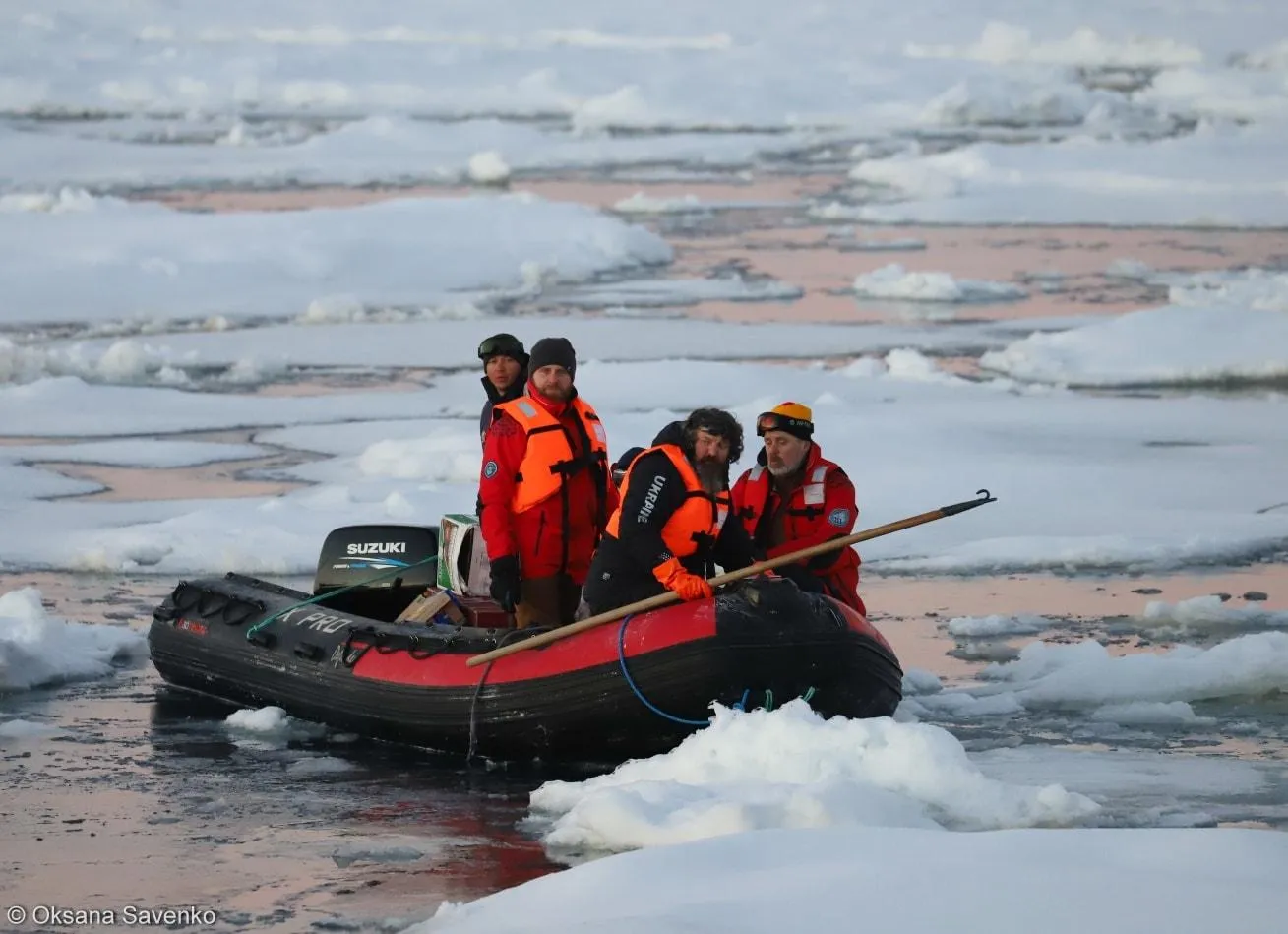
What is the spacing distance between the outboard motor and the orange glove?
1.87 metres

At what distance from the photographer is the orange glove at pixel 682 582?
6.88 m

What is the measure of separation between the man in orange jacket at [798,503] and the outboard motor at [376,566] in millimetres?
1521

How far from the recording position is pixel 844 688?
6957mm

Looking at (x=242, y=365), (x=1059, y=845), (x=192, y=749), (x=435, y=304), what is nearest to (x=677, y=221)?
(x=435, y=304)

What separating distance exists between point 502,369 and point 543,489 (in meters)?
0.72

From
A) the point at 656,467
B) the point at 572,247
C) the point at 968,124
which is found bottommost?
the point at 656,467

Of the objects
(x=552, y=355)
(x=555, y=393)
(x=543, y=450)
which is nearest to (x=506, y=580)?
(x=543, y=450)

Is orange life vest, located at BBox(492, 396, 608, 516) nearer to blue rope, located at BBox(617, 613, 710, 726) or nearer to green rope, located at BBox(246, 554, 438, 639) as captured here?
blue rope, located at BBox(617, 613, 710, 726)

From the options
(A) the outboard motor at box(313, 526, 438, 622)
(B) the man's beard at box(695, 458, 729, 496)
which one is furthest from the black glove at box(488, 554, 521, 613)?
(A) the outboard motor at box(313, 526, 438, 622)

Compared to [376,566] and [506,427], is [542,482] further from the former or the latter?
[376,566]

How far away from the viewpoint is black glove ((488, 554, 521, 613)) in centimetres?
730

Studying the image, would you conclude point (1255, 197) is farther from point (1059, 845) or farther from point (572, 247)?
point (1059, 845)

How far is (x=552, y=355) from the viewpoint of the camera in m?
7.26

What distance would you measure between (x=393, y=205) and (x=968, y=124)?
18.1 meters
